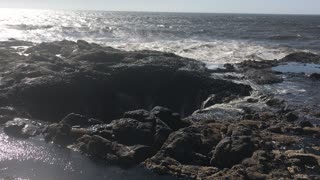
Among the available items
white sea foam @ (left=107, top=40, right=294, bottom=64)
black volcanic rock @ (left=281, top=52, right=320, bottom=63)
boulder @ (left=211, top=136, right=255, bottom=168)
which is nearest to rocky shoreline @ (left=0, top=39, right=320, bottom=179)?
boulder @ (left=211, top=136, right=255, bottom=168)

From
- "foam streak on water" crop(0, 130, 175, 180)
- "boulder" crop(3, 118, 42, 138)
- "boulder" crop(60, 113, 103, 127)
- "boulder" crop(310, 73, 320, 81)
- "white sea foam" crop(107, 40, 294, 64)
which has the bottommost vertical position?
"foam streak on water" crop(0, 130, 175, 180)

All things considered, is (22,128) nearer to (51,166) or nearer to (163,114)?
(51,166)

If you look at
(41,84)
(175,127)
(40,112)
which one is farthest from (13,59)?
(175,127)

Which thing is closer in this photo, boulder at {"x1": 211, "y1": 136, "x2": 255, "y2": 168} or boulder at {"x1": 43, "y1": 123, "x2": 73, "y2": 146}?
boulder at {"x1": 211, "y1": 136, "x2": 255, "y2": 168}

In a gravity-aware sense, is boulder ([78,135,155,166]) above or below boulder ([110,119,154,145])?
below

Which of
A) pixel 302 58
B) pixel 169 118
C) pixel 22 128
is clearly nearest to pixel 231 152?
pixel 169 118

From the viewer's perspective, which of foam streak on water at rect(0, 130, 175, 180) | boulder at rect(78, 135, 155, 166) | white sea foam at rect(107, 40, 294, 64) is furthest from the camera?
white sea foam at rect(107, 40, 294, 64)

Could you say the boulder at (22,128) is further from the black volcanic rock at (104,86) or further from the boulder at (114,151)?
the boulder at (114,151)

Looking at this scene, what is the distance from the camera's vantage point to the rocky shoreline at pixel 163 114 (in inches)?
936

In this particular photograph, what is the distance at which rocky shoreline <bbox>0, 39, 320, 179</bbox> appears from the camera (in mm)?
23766

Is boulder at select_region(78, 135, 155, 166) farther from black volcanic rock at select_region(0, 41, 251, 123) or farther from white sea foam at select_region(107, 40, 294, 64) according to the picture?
white sea foam at select_region(107, 40, 294, 64)

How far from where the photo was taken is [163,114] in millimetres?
29031

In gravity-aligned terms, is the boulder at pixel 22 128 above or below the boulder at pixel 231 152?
below

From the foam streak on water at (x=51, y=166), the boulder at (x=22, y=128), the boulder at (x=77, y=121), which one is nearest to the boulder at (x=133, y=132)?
the foam streak on water at (x=51, y=166)
